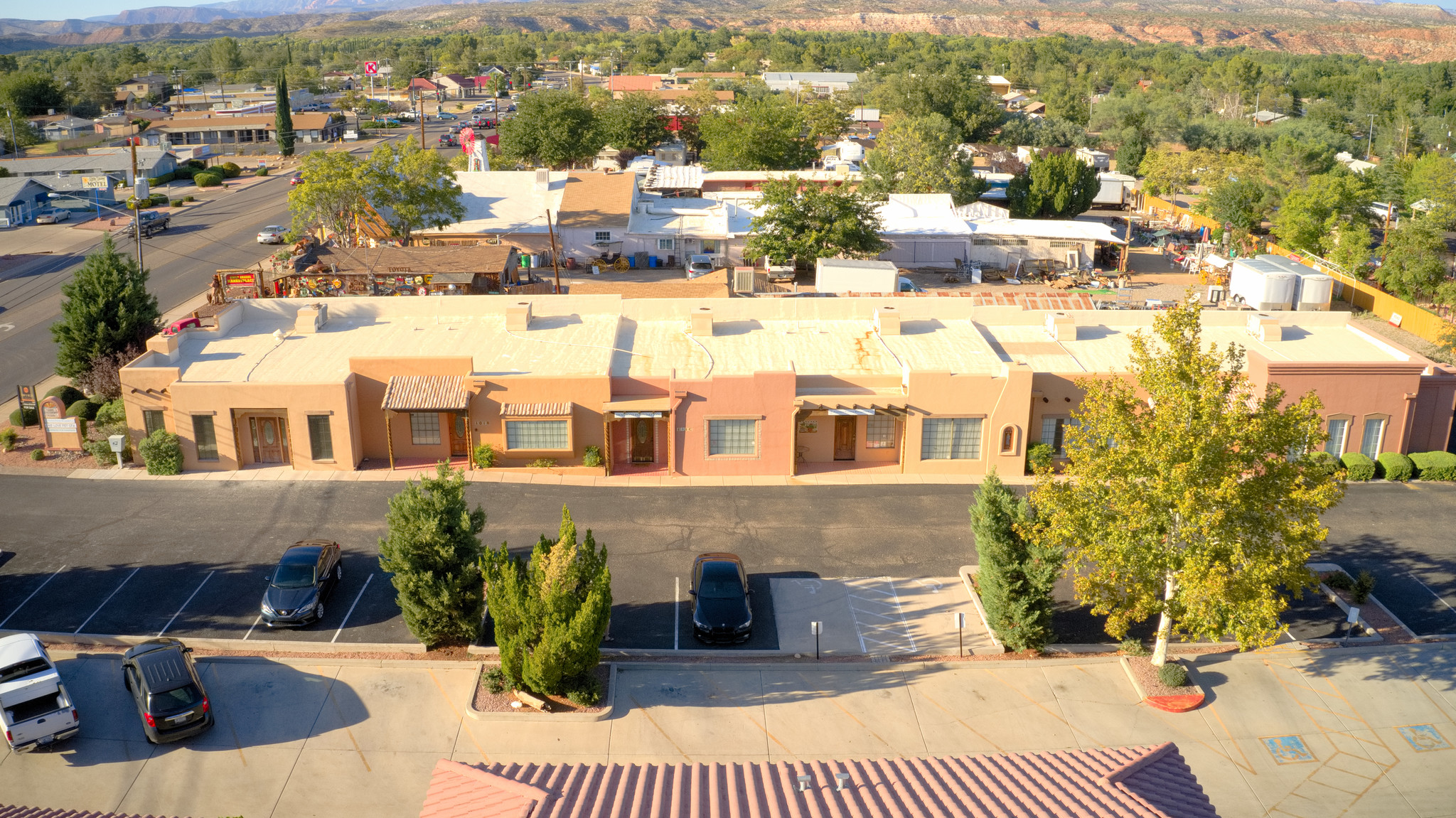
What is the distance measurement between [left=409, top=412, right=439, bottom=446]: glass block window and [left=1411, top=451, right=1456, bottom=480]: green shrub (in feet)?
102

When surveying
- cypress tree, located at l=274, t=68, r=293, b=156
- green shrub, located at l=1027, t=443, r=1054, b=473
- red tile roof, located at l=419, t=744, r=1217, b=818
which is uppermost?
cypress tree, located at l=274, t=68, r=293, b=156

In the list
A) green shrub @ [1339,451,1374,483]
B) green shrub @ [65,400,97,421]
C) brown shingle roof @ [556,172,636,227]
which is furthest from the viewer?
brown shingle roof @ [556,172,636,227]

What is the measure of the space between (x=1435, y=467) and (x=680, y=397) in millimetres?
23813

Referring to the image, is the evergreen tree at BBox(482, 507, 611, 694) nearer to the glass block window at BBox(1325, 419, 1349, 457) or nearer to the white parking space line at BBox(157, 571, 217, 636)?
the white parking space line at BBox(157, 571, 217, 636)

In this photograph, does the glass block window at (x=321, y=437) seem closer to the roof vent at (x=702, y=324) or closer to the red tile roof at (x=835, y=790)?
the roof vent at (x=702, y=324)

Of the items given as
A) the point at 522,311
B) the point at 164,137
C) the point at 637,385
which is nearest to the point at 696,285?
the point at 522,311

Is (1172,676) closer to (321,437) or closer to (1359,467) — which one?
(1359,467)

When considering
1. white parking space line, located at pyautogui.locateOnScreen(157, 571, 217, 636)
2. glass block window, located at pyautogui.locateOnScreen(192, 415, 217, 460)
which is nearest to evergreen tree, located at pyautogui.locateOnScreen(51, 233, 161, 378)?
glass block window, located at pyautogui.locateOnScreen(192, 415, 217, 460)

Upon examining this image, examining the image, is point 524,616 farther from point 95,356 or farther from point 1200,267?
point 1200,267

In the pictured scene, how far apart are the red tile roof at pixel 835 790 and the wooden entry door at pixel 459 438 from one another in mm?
19394

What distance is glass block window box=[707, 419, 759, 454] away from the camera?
32.6 metres

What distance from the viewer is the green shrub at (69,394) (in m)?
37.4

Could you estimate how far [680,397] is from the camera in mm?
32156

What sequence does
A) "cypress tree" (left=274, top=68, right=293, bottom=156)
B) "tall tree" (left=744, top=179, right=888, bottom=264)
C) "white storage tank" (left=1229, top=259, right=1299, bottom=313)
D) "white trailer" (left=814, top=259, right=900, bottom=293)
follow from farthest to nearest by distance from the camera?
"cypress tree" (left=274, top=68, right=293, bottom=156) → "tall tree" (left=744, top=179, right=888, bottom=264) → "white storage tank" (left=1229, top=259, right=1299, bottom=313) → "white trailer" (left=814, top=259, right=900, bottom=293)
